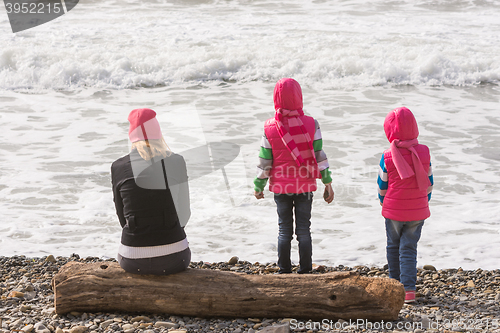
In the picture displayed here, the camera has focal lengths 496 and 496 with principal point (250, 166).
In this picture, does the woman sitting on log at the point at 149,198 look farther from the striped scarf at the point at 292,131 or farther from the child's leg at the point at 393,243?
the child's leg at the point at 393,243

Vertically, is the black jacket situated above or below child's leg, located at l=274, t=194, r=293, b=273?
above

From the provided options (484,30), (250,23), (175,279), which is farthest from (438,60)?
(175,279)

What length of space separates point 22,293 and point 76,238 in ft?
6.16

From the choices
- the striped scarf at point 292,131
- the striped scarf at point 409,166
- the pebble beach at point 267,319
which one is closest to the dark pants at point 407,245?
the pebble beach at point 267,319

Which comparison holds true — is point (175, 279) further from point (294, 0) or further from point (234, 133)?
point (294, 0)

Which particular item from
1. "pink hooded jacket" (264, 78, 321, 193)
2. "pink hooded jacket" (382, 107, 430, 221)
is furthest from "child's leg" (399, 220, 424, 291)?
"pink hooded jacket" (264, 78, 321, 193)

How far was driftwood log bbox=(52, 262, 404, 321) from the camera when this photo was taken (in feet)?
10.4

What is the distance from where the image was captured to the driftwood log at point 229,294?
3180mm

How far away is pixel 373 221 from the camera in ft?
20.0

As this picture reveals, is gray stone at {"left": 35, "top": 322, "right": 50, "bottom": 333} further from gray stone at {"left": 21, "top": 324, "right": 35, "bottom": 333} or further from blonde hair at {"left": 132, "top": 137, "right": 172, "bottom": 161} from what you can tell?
blonde hair at {"left": 132, "top": 137, "right": 172, "bottom": 161}

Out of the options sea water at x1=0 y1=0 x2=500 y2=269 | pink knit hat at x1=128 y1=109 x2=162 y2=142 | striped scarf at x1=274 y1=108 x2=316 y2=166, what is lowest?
sea water at x1=0 y1=0 x2=500 y2=269

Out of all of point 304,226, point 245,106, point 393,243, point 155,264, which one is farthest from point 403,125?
point 245,106

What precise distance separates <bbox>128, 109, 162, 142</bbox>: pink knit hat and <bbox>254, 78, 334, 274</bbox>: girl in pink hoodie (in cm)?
94

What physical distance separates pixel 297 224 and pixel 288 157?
22.9 inches
